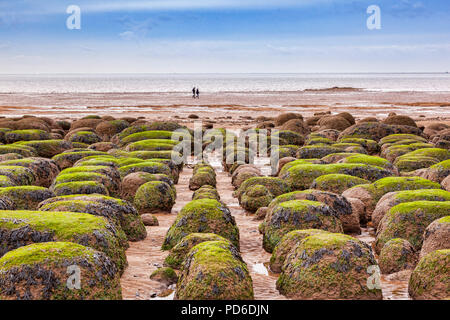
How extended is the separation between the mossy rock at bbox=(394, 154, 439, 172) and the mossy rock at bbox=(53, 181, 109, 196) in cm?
1357

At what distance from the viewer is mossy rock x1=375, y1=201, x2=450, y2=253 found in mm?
11977

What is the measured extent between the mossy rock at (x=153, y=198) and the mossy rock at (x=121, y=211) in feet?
10.1

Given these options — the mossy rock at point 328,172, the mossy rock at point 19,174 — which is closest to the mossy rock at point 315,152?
the mossy rock at point 328,172

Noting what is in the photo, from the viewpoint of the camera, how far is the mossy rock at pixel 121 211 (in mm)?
12672

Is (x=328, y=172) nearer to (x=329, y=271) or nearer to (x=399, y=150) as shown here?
(x=399, y=150)

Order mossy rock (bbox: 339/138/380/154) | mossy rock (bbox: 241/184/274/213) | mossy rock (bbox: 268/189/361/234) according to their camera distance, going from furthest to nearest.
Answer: mossy rock (bbox: 339/138/380/154) < mossy rock (bbox: 241/184/274/213) < mossy rock (bbox: 268/189/361/234)

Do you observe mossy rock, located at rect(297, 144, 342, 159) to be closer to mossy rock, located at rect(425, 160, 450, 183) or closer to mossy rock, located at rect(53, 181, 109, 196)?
mossy rock, located at rect(425, 160, 450, 183)

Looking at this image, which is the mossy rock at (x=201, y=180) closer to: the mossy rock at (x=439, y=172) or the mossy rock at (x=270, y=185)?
the mossy rock at (x=270, y=185)

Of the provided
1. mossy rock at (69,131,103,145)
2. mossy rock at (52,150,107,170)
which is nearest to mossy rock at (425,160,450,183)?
mossy rock at (52,150,107,170)

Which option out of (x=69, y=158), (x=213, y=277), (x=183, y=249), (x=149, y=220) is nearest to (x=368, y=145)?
(x=69, y=158)

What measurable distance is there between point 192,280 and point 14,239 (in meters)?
3.95

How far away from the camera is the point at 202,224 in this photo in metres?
12.3

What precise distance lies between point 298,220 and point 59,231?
5.93m
